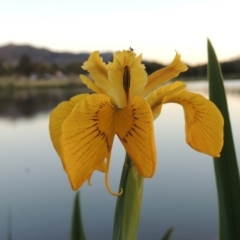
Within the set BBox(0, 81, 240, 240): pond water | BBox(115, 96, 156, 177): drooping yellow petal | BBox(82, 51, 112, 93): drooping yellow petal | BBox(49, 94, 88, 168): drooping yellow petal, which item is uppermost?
BBox(82, 51, 112, 93): drooping yellow petal

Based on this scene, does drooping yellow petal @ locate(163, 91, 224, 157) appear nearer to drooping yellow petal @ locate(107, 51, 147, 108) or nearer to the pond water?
drooping yellow petal @ locate(107, 51, 147, 108)

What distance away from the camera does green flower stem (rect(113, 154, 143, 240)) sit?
0.33 m

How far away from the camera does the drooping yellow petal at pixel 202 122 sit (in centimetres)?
32

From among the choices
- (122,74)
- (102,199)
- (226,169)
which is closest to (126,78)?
(122,74)

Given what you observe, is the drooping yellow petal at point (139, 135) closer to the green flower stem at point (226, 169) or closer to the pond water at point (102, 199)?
the green flower stem at point (226, 169)

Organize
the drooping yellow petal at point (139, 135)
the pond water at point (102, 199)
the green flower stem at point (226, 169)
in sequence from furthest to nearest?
the pond water at point (102, 199) < the green flower stem at point (226, 169) < the drooping yellow petal at point (139, 135)

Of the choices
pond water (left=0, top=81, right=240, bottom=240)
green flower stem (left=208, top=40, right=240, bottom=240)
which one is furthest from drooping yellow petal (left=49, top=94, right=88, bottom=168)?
pond water (left=0, top=81, right=240, bottom=240)

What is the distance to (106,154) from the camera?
11.5 inches

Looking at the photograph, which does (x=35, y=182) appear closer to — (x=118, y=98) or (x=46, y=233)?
(x=46, y=233)

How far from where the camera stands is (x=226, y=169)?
40 cm

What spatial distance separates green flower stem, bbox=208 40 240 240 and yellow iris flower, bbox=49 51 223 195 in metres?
0.04

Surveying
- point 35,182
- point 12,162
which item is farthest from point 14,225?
point 12,162

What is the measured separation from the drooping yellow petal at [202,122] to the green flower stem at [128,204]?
5 cm

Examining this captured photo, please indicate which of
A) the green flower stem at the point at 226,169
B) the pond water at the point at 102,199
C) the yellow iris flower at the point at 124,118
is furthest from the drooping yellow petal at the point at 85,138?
the pond water at the point at 102,199
